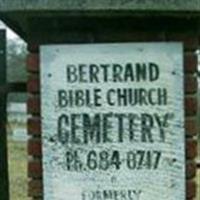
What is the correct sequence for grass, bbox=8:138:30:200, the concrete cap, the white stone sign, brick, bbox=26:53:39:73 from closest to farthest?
the concrete cap, the white stone sign, brick, bbox=26:53:39:73, grass, bbox=8:138:30:200

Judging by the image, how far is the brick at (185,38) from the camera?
4.32 meters

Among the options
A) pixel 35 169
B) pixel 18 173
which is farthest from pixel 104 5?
pixel 18 173

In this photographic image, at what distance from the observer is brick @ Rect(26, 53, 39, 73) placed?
4.39m

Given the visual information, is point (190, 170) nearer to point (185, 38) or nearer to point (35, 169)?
point (185, 38)

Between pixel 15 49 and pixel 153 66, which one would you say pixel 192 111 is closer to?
pixel 153 66

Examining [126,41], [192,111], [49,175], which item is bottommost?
[49,175]

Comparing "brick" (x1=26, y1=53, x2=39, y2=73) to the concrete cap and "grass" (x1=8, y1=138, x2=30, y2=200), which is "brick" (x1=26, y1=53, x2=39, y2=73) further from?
"grass" (x1=8, y1=138, x2=30, y2=200)

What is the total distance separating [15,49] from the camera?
27844 millimetres

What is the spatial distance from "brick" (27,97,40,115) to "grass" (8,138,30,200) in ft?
26.2

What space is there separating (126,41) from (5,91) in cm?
87

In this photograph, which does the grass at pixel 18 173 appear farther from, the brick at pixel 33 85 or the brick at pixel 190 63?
the brick at pixel 190 63

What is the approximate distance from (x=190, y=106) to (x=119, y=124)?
14.3 inches

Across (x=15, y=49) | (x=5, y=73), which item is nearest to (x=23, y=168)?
(x=15, y=49)

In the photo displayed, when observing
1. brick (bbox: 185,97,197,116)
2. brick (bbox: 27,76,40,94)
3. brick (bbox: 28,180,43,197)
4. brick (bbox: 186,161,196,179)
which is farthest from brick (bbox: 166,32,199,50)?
brick (bbox: 28,180,43,197)
